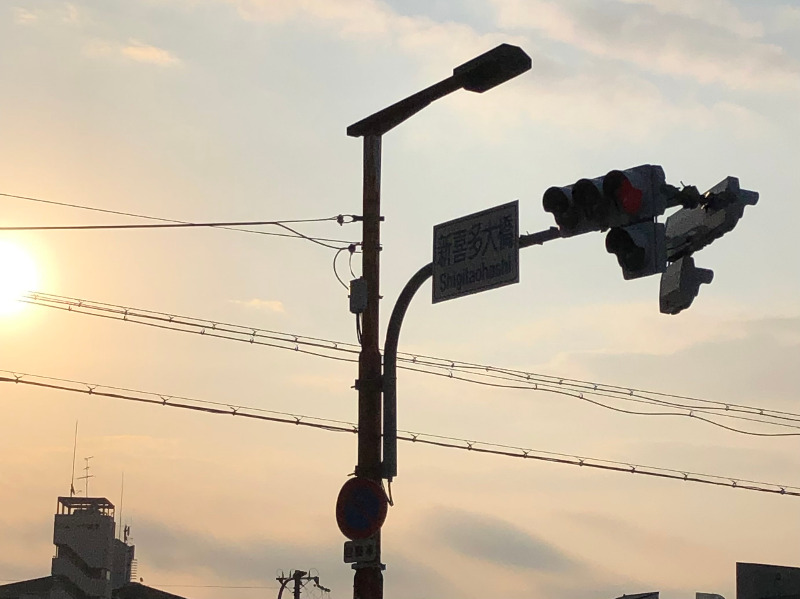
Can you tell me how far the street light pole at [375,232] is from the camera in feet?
43.1

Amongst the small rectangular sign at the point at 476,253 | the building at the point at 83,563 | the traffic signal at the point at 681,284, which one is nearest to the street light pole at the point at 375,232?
the small rectangular sign at the point at 476,253

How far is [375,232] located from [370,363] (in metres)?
1.58

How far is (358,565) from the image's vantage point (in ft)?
42.9

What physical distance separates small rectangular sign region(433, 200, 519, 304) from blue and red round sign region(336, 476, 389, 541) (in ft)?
7.22

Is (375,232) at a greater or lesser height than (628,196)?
greater

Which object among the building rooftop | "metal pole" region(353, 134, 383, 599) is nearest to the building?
the building rooftop

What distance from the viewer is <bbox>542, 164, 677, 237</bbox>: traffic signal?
37.3 ft

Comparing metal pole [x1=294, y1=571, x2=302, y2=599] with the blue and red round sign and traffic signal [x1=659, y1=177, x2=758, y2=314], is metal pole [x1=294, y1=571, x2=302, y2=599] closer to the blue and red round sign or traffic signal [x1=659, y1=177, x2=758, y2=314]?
the blue and red round sign

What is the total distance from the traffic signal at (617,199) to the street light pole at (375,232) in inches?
82.3

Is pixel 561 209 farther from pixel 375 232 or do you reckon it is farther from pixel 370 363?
pixel 370 363

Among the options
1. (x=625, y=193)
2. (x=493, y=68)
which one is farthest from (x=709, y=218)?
(x=493, y=68)

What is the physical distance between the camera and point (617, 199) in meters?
11.4

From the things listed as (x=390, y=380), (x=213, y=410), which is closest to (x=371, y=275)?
(x=390, y=380)

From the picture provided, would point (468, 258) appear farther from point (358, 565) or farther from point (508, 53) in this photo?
point (358, 565)
